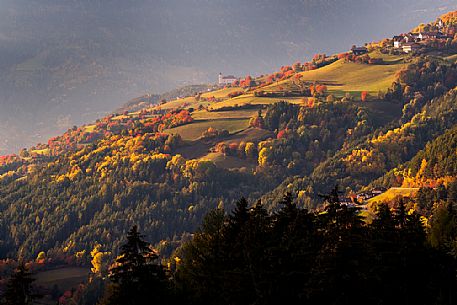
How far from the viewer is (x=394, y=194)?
157875 mm

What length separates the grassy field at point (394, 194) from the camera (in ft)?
506

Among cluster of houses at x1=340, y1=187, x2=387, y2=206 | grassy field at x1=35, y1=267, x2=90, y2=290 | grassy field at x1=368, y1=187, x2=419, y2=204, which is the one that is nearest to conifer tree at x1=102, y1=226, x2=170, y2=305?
grassy field at x1=368, y1=187, x2=419, y2=204

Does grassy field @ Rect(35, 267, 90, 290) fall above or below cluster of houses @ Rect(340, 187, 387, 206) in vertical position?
below

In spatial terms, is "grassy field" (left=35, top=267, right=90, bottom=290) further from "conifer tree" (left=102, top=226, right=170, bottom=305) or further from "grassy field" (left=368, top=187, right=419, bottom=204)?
"conifer tree" (left=102, top=226, right=170, bottom=305)

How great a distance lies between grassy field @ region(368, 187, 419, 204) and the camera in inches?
6078

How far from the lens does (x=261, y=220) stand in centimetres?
5694

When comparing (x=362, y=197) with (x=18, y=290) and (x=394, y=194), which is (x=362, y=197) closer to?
(x=394, y=194)

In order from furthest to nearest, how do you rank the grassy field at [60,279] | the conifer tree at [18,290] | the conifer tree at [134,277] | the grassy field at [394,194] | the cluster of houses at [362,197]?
the grassy field at [60,279]
the cluster of houses at [362,197]
the grassy field at [394,194]
the conifer tree at [134,277]
the conifer tree at [18,290]

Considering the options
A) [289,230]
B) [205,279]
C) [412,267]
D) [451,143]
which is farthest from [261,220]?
[451,143]

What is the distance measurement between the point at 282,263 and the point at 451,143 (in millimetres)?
129236

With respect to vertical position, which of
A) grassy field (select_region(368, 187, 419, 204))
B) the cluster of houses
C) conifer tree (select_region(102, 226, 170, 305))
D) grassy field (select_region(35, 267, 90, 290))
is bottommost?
grassy field (select_region(35, 267, 90, 290))

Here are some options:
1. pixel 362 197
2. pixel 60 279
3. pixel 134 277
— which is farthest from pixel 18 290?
pixel 60 279

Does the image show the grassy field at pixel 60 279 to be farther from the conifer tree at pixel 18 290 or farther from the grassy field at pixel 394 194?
the conifer tree at pixel 18 290

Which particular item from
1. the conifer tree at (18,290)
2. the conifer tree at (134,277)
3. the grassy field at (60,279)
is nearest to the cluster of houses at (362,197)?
the grassy field at (60,279)
